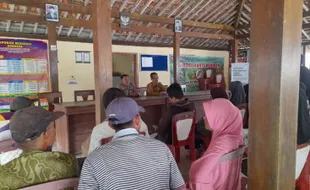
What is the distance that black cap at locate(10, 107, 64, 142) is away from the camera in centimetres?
119

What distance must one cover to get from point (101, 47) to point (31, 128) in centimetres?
117

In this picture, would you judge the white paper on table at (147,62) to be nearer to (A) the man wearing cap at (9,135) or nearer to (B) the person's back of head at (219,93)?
(B) the person's back of head at (219,93)

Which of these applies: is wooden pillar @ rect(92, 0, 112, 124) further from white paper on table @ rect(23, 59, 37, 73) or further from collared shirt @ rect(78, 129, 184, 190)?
white paper on table @ rect(23, 59, 37, 73)

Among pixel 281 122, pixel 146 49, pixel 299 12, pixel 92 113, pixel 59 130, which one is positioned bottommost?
pixel 59 130

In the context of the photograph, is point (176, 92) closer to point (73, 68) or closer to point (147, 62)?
point (73, 68)

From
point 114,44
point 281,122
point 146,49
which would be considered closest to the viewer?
point 281,122

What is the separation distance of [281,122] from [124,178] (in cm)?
77

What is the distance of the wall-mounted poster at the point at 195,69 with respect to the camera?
852 centimetres

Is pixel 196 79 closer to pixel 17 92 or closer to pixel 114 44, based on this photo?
pixel 114 44

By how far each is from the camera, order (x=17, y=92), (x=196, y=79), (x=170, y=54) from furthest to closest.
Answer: (x=196, y=79) → (x=170, y=54) → (x=17, y=92)

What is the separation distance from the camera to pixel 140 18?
5578 mm

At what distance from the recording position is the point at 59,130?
3.79 metres

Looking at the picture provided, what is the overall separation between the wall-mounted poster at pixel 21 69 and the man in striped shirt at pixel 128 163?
16.7 ft

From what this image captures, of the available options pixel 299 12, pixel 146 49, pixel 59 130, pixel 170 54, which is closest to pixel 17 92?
pixel 59 130
